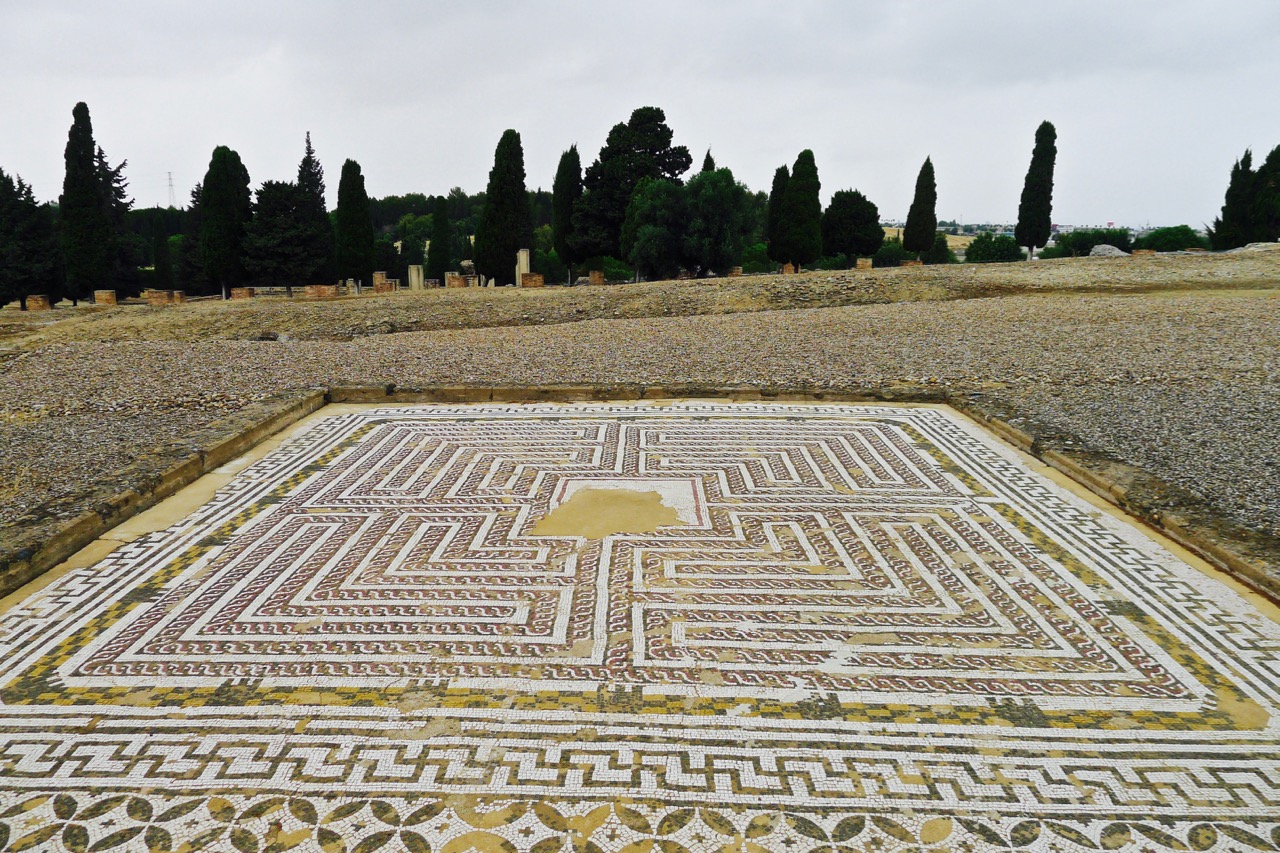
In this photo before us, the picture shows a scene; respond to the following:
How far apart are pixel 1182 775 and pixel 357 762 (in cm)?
162

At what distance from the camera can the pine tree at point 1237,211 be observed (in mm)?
16922

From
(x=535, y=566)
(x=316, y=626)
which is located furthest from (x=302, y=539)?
(x=535, y=566)

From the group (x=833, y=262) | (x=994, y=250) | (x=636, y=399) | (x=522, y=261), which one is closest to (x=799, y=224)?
(x=522, y=261)

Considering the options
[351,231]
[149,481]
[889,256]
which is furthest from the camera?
[889,256]

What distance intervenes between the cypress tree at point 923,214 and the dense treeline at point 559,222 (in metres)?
0.03

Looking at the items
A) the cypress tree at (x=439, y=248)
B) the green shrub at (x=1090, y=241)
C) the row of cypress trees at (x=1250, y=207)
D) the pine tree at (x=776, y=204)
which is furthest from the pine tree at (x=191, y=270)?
the row of cypress trees at (x=1250, y=207)

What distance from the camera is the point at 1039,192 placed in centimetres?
1712

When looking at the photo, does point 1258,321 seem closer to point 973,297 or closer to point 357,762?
point 973,297

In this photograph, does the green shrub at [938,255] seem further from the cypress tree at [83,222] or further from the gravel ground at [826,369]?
the cypress tree at [83,222]

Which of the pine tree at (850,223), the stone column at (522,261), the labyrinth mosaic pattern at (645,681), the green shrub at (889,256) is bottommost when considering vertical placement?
the labyrinth mosaic pattern at (645,681)

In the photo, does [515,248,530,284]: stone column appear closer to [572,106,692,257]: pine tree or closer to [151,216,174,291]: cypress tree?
[572,106,692,257]: pine tree

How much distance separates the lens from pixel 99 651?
198cm

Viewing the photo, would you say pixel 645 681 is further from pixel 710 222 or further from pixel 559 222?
pixel 559 222

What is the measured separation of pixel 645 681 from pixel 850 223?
68.5 feet
